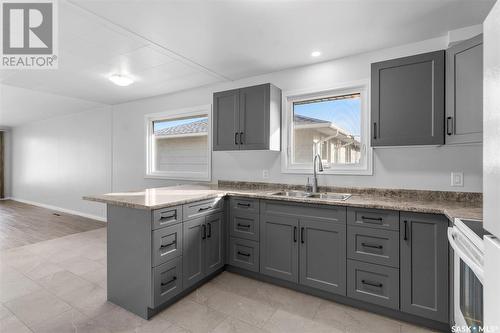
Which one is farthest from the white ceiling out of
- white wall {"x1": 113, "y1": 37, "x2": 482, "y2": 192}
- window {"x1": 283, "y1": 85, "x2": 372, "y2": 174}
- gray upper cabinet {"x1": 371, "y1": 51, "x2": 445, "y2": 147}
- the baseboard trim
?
the baseboard trim

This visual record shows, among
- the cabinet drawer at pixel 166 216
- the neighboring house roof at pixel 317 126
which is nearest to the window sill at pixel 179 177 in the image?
the neighboring house roof at pixel 317 126

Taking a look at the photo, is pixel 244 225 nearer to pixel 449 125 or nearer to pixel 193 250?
pixel 193 250

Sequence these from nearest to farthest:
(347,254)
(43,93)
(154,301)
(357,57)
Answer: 1. (154,301)
2. (347,254)
3. (357,57)
4. (43,93)

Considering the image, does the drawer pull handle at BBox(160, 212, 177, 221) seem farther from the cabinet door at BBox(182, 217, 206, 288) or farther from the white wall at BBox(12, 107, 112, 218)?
the white wall at BBox(12, 107, 112, 218)

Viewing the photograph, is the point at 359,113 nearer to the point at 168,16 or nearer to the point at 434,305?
the point at 434,305

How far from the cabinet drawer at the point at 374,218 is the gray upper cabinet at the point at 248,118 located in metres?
1.22

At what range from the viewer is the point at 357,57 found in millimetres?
2756

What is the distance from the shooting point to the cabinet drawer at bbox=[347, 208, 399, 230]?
2.00 metres

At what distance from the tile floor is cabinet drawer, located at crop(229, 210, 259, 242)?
19.0 inches

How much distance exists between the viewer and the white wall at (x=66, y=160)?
5242mm

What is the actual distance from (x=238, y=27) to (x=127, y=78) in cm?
186

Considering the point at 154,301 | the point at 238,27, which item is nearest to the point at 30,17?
the point at 238,27

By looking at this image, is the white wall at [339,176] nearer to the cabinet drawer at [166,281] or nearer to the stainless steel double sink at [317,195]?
the stainless steel double sink at [317,195]

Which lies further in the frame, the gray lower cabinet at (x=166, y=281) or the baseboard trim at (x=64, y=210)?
the baseboard trim at (x=64, y=210)
